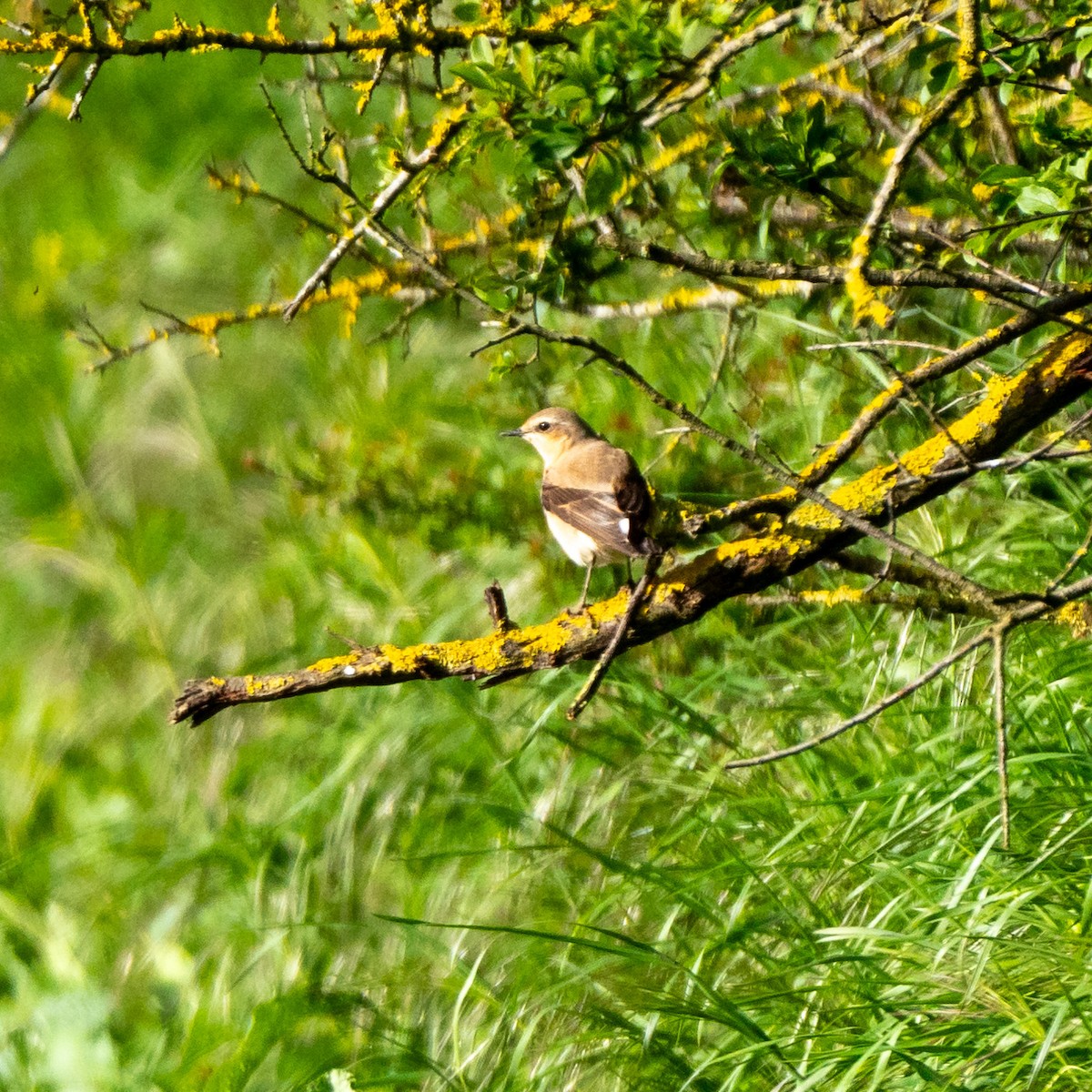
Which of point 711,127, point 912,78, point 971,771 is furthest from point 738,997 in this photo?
point 912,78

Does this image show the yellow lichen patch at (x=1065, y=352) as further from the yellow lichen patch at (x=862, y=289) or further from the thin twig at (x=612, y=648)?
the thin twig at (x=612, y=648)

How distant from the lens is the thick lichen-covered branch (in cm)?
235

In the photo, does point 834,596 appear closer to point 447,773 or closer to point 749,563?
point 749,563

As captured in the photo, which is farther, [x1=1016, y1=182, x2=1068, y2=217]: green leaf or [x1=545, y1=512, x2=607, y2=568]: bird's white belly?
[x1=545, y1=512, x2=607, y2=568]: bird's white belly

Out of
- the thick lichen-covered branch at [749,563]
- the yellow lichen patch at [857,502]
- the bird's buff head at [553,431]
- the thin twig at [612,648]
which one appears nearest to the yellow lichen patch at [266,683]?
the thick lichen-covered branch at [749,563]

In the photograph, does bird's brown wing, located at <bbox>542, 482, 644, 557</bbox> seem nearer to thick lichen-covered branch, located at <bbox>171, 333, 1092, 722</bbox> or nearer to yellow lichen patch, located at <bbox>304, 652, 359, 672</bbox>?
thick lichen-covered branch, located at <bbox>171, 333, 1092, 722</bbox>

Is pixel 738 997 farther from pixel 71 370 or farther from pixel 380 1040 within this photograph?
pixel 71 370

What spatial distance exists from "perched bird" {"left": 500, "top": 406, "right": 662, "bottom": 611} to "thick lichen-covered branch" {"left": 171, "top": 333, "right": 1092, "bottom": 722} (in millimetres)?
164

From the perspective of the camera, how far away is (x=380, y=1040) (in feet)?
10.1

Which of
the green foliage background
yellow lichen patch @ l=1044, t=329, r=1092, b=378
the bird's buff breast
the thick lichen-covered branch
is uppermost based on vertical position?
yellow lichen patch @ l=1044, t=329, r=1092, b=378

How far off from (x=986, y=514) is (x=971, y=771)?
1.08 metres

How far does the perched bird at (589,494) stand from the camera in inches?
113

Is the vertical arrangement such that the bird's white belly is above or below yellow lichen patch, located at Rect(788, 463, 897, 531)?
below

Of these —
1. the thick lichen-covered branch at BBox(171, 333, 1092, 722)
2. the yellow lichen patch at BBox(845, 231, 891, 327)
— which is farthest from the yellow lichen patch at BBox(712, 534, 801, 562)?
the yellow lichen patch at BBox(845, 231, 891, 327)
